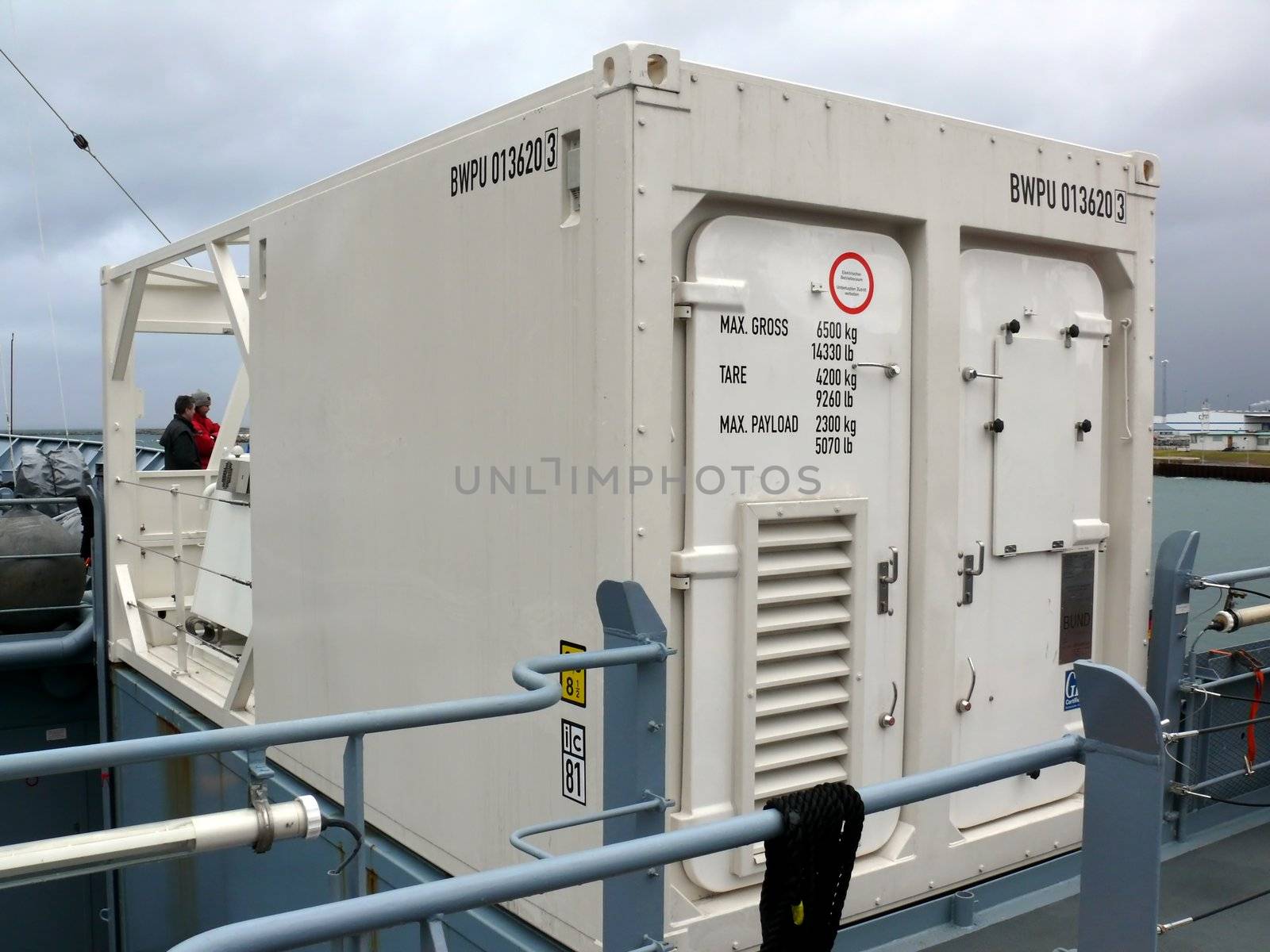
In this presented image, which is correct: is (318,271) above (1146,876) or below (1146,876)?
above

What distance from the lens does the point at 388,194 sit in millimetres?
4148

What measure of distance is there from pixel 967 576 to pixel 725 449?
3.83 feet

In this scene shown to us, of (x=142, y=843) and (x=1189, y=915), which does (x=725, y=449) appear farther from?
(x=1189, y=915)

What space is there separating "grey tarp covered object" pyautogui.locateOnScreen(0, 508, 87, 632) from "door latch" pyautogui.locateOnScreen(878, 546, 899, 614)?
19.2ft

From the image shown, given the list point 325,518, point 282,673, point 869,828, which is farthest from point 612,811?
point 282,673

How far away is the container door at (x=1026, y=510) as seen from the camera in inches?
160

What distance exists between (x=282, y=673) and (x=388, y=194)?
82.1 inches

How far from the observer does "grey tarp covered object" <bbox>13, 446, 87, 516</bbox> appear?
8945mm

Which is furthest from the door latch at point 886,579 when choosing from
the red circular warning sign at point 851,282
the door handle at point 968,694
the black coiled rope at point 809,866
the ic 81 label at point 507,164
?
the black coiled rope at point 809,866

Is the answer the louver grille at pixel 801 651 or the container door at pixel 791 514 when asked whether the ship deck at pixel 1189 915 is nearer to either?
the container door at pixel 791 514

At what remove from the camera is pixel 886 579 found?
377 cm

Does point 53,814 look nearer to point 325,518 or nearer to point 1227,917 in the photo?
point 325,518

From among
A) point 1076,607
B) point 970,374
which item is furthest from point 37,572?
point 1076,607

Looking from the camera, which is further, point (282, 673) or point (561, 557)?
point (282, 673)
